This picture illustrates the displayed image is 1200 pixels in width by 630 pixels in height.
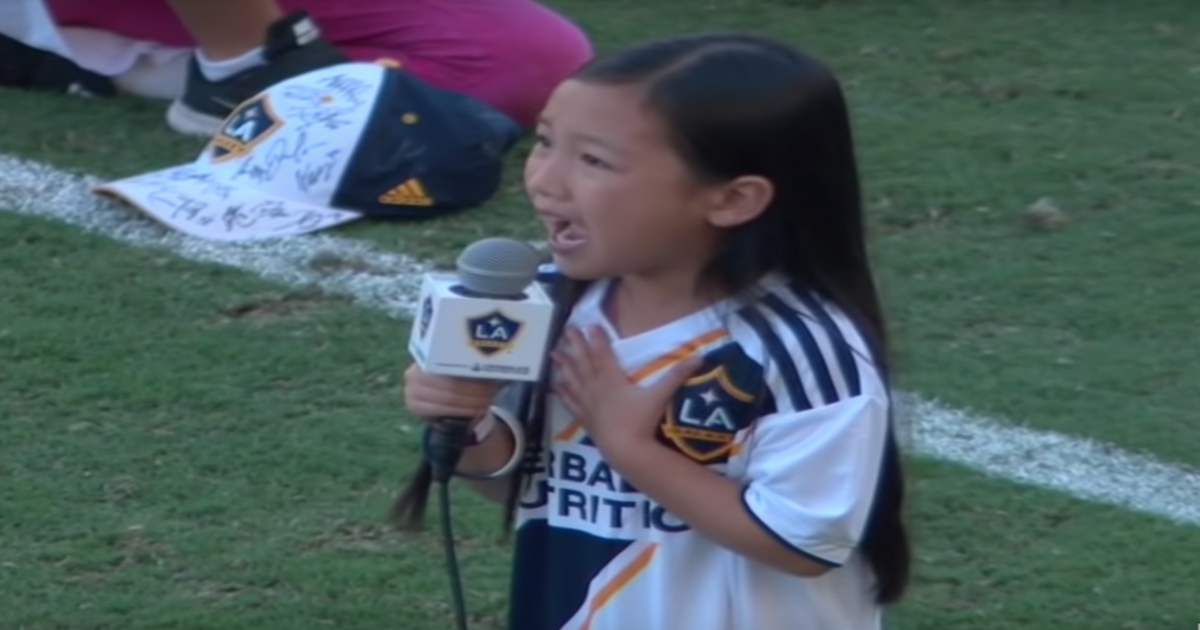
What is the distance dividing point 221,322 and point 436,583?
1050 millimetres

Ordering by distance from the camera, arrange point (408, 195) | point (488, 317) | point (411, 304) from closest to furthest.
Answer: point (488, 317) < point (411, 304) < point (408, 195)

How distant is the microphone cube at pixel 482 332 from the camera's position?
6.27ft

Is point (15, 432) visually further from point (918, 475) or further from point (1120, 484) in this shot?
point (1120, 484)

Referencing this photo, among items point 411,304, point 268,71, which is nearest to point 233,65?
point 268,71

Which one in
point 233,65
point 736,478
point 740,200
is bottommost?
point 233,65

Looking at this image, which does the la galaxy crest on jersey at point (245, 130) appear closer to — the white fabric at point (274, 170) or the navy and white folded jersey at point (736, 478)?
the white fabric at point (274, 170)

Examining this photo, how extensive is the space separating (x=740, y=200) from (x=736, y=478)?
238 mm

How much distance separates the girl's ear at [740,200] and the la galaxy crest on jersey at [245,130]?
2768 mm

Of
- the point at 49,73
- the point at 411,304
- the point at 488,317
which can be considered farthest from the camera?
the point at 49,73

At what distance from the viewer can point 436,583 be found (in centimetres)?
307

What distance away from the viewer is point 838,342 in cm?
198

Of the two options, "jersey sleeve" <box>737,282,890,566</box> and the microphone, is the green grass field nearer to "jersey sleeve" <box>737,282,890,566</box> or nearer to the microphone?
"jersey sleeve" <box>737,282,890,566</box>

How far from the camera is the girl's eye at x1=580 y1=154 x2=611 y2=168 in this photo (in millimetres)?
1969
